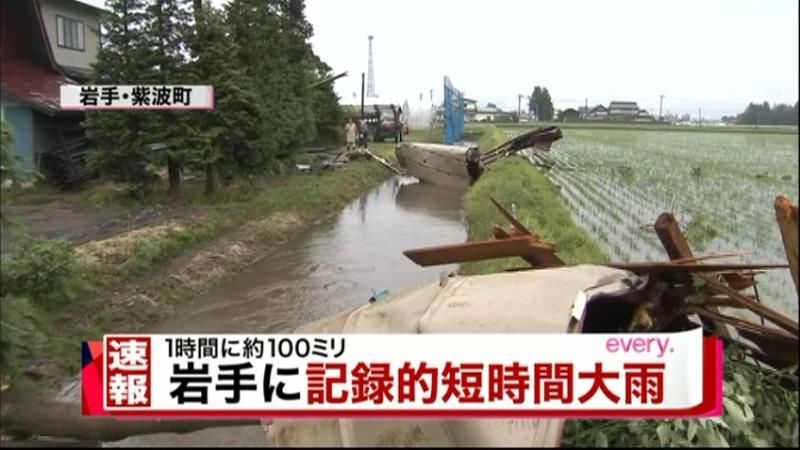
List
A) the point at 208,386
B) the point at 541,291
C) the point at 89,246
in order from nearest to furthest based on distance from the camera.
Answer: the point at 208,386, the point at 541,291, the point at 89,246

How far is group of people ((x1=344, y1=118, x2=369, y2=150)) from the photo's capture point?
928 inches

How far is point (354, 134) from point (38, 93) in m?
11.5

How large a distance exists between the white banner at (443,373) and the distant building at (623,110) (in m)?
2.34

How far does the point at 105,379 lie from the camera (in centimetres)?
250

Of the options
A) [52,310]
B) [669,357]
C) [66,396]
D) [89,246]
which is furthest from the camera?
[89,246]

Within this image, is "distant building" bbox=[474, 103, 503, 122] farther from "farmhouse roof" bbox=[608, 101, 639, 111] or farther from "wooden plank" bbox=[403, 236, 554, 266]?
"wooden plank" bbox=[403, 236, 554, 266]

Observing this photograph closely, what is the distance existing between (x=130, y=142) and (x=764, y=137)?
10996mm

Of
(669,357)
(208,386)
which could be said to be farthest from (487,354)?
(208,386)

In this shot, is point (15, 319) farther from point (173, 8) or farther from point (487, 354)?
point (173, 8)

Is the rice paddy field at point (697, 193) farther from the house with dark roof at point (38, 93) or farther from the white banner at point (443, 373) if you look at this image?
the house with dark roof at point (38, 93)

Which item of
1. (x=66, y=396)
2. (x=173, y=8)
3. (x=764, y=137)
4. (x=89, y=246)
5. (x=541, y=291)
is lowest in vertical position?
(x=66, y=396)

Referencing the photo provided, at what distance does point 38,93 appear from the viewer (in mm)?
14242
